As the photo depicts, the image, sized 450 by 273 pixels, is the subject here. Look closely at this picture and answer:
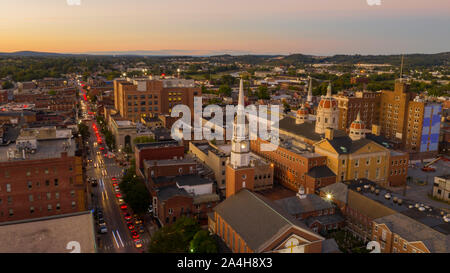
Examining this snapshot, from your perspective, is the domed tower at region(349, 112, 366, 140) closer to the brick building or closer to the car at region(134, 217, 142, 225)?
the brick building

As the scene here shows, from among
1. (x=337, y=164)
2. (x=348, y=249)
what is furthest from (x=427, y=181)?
(x=348, y=249)

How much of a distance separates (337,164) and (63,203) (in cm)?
4434

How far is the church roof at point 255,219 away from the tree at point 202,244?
291cm

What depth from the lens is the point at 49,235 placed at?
33938 mm

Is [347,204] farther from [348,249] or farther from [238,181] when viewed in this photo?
[238,181]

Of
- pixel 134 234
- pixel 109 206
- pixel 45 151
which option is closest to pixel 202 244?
pixel 134 234

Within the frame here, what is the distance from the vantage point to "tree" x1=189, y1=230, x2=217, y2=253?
3799 centimetres

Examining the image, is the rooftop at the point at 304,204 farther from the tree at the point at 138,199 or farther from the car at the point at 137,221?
the car at the point at 137,221

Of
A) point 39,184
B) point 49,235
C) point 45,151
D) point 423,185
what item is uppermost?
point 45,151

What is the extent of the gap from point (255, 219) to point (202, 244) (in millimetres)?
6428

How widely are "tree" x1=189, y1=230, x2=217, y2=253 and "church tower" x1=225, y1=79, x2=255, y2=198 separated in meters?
9.91

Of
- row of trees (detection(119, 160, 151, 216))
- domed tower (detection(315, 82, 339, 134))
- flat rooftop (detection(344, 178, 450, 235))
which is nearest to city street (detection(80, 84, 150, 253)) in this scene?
row of trees (detection(119, 160, 151, 216))

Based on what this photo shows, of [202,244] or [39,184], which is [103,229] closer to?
[39,184]

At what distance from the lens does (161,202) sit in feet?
167
